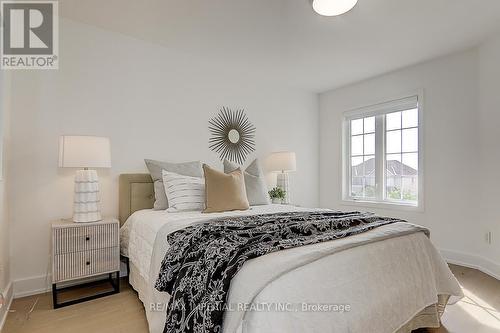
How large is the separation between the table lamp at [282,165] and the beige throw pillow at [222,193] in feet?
4.16

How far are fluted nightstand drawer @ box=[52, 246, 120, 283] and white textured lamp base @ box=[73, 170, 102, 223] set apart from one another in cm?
27

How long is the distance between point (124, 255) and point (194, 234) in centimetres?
133

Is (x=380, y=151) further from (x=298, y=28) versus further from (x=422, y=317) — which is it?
(x=422, y=317)

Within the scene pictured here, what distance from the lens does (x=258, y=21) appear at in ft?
8.22

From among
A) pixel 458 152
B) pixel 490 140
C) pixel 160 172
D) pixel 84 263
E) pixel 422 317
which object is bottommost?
pixel 422 317

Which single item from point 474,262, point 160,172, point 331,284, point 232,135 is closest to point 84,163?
point 160,172

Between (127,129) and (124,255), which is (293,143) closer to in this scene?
(127,129)

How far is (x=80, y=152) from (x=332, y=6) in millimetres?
2223

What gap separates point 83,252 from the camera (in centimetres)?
219

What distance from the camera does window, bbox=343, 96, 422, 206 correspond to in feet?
11.5

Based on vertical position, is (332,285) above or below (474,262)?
above

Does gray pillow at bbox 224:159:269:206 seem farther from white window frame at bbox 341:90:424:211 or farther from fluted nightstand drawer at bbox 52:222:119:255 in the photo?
white window frame at bbox 341:90:424:211

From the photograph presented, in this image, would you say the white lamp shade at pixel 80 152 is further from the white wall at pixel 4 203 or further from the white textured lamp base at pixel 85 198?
the white wall at pixel 4 203

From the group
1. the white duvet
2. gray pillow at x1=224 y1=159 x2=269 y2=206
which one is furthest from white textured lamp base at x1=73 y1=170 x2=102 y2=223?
gray pillow at x1=224 y1=159 x2=269 y2=206
